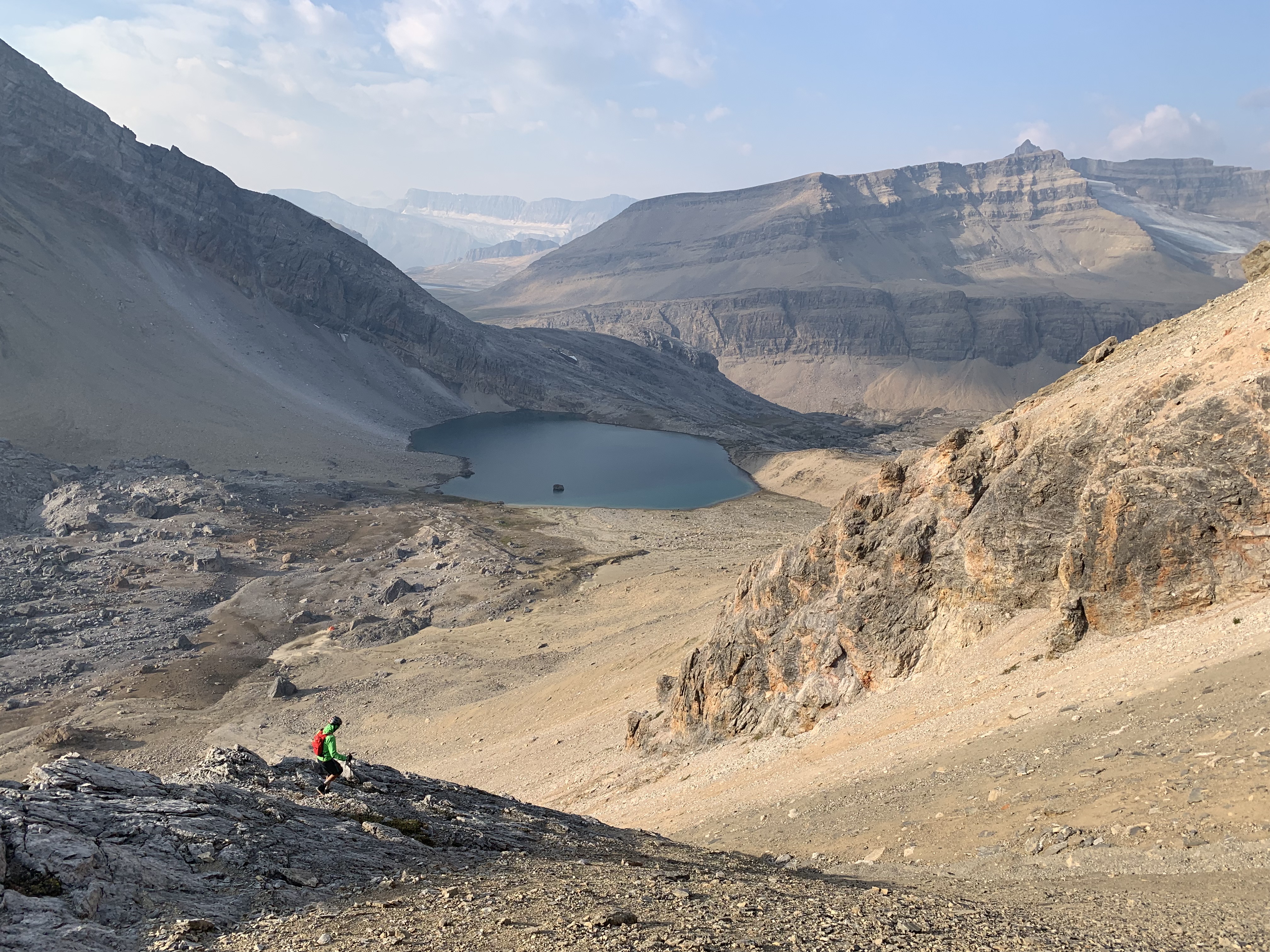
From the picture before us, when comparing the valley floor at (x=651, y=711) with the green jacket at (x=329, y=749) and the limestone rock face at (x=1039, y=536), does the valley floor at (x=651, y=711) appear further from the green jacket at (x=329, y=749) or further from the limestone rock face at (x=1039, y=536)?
the green jacket at (x=329, y=749)

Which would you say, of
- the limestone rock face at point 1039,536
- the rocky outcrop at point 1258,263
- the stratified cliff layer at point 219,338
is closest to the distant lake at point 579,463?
the stratified cliff layer at point 219,338

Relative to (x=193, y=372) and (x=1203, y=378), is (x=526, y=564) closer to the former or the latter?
(x=1203, y=378)

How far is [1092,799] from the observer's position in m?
13.5

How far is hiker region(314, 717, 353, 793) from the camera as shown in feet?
49.3

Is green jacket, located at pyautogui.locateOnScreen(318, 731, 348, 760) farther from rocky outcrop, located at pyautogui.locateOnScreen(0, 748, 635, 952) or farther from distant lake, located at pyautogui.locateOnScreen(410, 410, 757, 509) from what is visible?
distant lake, located at pyautogui.locateOnScreen(410, 410, 757, 509)

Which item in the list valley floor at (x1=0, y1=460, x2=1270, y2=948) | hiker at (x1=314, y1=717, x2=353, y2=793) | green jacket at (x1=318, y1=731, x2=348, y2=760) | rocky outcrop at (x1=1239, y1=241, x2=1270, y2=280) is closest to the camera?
valley floor at (x1=0, y1=460, x2=1270, y2=948)

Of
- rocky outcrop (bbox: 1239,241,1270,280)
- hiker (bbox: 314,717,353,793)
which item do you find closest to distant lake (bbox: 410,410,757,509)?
rocky outcrop (bbox: 1239,241,1270,280)

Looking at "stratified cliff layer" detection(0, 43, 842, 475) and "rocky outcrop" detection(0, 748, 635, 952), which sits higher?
"stratified cliff layer" detection(0, 43, 842, 475)

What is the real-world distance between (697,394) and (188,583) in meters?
119

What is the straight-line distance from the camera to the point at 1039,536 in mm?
21531

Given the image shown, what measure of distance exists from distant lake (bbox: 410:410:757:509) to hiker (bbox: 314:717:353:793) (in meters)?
70.9

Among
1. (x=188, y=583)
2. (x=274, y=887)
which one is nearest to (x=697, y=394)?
(x=188, y=583)

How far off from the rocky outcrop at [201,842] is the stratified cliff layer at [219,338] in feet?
268

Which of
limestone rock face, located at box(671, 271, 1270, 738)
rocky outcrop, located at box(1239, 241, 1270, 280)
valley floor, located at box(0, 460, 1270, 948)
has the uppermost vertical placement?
rocky outcrop, located at box(1239, 241, 1270, 280)
